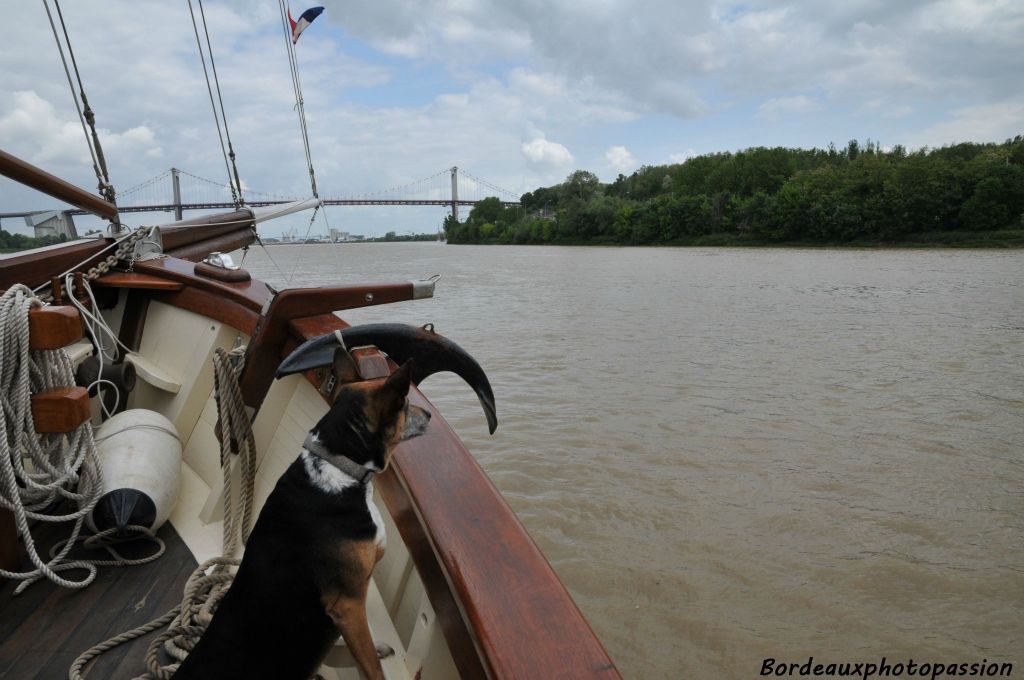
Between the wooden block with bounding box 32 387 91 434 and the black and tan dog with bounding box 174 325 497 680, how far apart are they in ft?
3.03

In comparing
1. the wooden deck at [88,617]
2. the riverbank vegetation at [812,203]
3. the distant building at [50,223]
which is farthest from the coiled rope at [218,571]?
the riverbank vegetation at [812,203]

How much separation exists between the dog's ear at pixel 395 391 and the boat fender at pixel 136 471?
4.18ft

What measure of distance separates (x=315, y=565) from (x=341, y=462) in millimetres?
174

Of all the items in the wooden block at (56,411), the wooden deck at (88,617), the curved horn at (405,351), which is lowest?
the wooden deck at (88,617)

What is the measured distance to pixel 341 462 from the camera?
3.58 ft

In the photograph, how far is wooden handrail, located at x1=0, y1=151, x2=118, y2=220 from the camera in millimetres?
2180

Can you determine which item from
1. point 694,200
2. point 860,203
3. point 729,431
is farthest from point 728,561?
point 694,200

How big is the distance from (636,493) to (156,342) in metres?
2.82

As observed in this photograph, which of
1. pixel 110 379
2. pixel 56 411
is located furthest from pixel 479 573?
pixel 110 379

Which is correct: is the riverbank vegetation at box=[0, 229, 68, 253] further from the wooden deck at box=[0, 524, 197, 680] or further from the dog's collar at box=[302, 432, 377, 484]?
the dog's collar at box=[302, 432, 377, 484]

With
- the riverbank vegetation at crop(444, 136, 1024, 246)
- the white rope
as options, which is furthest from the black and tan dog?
the riverbank vegetation at crop(444, 136, 1024, 246)

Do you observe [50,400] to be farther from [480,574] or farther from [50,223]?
[50,223]

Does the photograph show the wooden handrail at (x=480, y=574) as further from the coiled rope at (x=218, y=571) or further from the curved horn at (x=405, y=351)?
the coiled rope at (x=218, y=571)

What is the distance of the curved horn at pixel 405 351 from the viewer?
133cm
